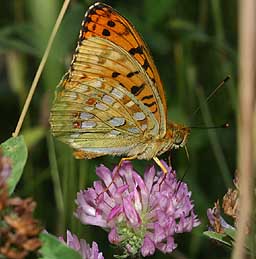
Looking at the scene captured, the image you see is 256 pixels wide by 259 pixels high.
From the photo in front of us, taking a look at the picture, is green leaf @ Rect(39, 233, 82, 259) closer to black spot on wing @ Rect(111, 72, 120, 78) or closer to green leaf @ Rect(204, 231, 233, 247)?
green leaf @ Rect(204, 231, 233, 247)

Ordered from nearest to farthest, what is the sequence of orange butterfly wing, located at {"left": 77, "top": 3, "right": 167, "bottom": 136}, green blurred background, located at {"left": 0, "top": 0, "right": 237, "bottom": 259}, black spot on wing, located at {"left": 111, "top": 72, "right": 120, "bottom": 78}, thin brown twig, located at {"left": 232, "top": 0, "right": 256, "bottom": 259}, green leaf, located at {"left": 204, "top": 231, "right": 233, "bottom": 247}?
thin brown twig, located at {"left": 232, "top": 0, "right": 256, "bottom": 259}, green leaf, located at {"left": 204, "top": 231, "right": 233, "bottom": 247}, orange butterfly wing, located at {"left": 77, "top": 3, "right": 167, "bottom": 136}, black spot on wing, located at {"left": 111, "top": 72, "right": 120, "bottom": 78}, green blurred background, located at {"left": 0, "top": 0, "right": 237, "bottom": 259}

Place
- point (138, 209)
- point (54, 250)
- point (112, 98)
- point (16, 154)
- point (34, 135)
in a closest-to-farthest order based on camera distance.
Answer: point (54, 250), point (16, 154), point (138, 209), point (112, 98), point (34, 135)

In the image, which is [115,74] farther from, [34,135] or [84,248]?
[34,135]

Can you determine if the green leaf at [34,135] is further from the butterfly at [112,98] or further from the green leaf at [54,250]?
the green leaf at [54,250]

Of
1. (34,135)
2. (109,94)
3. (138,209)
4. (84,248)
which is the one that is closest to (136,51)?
(109,94)

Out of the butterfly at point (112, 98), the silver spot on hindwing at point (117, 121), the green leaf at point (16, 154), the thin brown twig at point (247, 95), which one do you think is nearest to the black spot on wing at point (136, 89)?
the butterfly at point (112, 98)

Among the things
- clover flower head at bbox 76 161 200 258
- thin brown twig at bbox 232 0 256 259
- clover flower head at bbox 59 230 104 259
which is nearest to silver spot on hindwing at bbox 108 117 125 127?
clover flower head at bbox 76 161 200 258

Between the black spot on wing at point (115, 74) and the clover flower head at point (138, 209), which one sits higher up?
the black spot on wing at point (115, 74)
